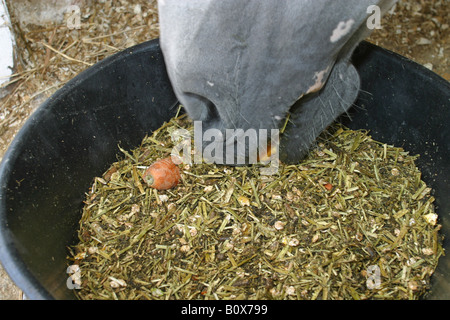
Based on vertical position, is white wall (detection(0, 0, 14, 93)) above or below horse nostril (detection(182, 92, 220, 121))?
below

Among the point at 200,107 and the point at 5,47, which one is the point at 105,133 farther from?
the point at 5,47

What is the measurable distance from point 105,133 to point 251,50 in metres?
0.74

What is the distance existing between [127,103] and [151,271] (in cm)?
58

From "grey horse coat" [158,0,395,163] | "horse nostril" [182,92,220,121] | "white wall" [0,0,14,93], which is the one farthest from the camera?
"white wall" [0,0,14,93]

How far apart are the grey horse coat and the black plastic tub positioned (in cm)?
46

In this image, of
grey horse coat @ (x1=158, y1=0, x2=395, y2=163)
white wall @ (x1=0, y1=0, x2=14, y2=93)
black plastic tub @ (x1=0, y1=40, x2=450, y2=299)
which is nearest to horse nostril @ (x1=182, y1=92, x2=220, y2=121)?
grey horse coat @ (x1=158, y1=0, x2=395, y2=163)

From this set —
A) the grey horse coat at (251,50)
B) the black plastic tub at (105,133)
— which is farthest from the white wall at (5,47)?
the grey horse coat at (251,50)

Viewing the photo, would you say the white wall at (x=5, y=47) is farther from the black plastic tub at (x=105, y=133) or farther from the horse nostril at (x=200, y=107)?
the horse nostril at (x=200, y=107)

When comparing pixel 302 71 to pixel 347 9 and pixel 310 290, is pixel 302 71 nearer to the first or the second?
pixel 347 9

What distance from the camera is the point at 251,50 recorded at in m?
0.85

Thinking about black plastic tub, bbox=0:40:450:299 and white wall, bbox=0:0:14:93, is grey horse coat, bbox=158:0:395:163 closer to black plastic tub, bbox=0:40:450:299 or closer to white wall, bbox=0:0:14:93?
black plastic tub, bbox=0:40:450:299

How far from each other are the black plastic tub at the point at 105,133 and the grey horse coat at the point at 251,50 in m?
0.46

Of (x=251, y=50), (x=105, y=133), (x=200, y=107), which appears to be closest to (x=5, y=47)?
(x=105, y=133)

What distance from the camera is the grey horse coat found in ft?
2.63
